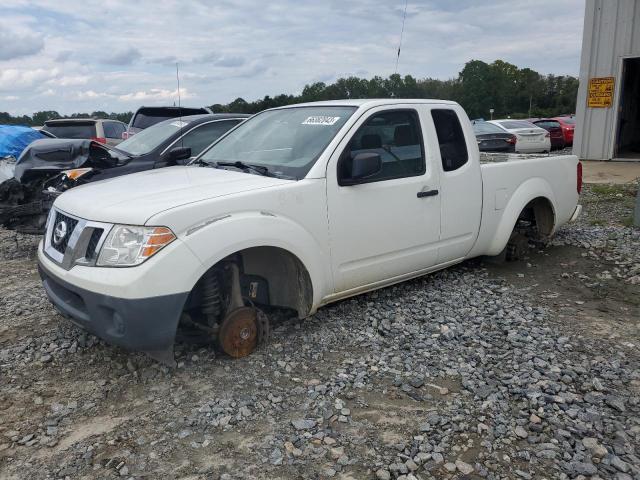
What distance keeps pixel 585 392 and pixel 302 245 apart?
6.70 ft

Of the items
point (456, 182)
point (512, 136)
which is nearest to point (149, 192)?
point (456, 182)

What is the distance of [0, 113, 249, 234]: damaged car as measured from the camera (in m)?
6.55

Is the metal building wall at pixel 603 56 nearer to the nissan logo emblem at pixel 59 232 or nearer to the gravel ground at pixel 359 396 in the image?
the gravel ground at pixel 359 396

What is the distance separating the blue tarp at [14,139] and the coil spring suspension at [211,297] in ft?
20.6

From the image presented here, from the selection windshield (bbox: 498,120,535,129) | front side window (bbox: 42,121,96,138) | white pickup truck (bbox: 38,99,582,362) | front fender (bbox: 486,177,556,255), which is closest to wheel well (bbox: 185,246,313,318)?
white pickup truck (bbox: 38,99,582,362)

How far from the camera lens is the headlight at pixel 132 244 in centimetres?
326

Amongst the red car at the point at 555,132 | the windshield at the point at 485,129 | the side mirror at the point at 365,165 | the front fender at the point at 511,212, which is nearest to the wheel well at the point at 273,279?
the side mirror at the point at 365,165

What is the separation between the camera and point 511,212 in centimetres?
555

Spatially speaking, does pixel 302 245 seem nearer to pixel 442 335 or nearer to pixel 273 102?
pixel 442 335

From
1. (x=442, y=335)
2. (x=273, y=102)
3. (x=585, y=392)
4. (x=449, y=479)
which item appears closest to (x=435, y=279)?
(x=442, y=335)

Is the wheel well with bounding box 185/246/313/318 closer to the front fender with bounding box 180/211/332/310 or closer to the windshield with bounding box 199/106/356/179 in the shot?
the front fender with bounding box 180/211/332/310

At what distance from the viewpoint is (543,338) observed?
414cm

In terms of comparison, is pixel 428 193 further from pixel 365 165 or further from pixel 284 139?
pixel 284 139

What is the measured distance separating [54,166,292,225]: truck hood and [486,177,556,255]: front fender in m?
2.59
